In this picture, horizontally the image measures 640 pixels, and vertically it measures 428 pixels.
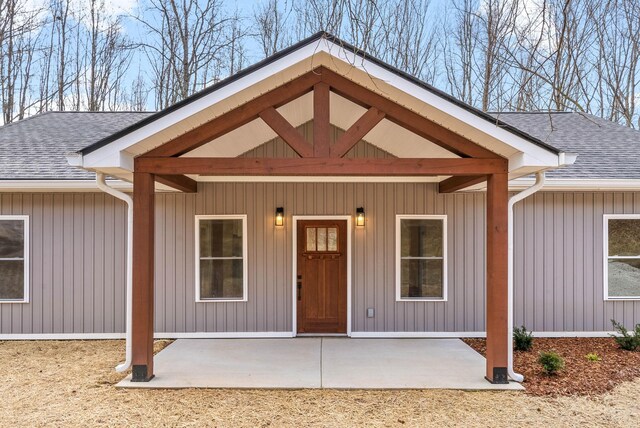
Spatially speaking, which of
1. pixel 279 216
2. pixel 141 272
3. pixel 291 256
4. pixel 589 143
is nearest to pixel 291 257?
pixel 291 256

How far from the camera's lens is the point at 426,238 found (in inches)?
284

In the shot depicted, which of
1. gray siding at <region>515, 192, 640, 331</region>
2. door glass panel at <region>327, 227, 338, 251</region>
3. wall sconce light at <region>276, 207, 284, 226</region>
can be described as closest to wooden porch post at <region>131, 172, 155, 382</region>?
wall sconce light at <region>276, 207, 284, 226</region>

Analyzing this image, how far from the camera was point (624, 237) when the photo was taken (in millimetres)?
7105

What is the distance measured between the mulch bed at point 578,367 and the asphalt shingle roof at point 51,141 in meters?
6.52

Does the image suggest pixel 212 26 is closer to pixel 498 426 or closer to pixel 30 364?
pixel 30 364

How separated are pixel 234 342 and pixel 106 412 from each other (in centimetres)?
263

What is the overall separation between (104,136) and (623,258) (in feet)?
30.0

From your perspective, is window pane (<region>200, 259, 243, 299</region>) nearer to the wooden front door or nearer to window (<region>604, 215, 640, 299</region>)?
the wooden front door

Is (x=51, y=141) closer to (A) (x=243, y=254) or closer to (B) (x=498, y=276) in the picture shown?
(A) (x=243, y=254)

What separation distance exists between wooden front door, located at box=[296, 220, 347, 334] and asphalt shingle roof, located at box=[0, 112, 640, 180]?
11.2ft

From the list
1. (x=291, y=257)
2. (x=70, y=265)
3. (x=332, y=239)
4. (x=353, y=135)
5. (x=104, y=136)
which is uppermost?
(x=104, y=136)

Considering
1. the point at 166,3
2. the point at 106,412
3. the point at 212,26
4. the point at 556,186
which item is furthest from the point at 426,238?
the point at 166,3

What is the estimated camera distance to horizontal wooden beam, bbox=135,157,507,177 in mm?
4715

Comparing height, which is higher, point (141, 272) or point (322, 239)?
point (322, 239)
